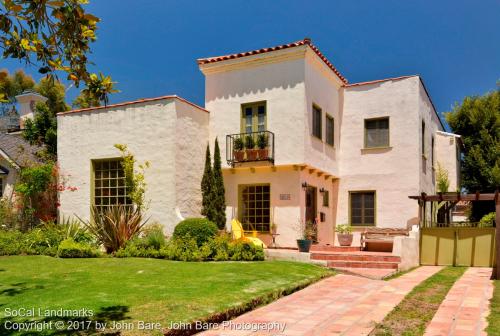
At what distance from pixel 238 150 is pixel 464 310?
9.79 m

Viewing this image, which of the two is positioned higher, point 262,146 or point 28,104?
point 28,104

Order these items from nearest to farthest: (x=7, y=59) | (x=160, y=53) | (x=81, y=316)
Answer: (x=7, y=59) → (x=81, y=316) → (x=160, y=53)

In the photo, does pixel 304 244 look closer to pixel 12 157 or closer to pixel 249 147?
pixel 249 147

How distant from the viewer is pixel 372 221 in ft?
58.0

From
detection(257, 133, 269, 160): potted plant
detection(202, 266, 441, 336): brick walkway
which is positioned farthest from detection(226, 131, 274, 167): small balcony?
detection(202, 266, 441, 336): brick walkway

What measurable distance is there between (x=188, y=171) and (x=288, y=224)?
3.67 meters

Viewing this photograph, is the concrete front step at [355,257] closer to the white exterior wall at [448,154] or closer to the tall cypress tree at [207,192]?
the tall cypress tree at [207,192]

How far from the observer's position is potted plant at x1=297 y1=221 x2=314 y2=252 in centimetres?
1391

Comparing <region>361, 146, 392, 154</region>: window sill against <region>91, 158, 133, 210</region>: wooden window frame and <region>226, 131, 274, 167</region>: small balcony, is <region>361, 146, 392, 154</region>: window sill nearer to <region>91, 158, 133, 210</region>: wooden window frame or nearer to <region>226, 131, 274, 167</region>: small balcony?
<region>226, 131, 274, 167</region>: small balcony

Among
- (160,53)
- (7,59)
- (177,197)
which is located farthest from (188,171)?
(7,59)

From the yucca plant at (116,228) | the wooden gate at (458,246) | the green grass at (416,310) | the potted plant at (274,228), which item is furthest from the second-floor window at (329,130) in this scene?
the green grass at (416,310)

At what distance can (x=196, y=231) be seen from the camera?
13.5 metres

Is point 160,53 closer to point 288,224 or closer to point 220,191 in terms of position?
point 220,191

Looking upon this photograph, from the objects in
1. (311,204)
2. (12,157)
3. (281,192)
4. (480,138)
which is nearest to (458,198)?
(311,204)
